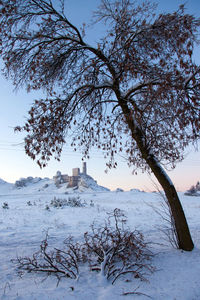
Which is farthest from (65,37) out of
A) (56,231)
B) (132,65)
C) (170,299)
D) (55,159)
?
(56,231)

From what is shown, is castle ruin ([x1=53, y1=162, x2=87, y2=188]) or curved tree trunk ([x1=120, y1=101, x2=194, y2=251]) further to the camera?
castle ruin ([x1=53, y1=162, x2=87, y2=188])

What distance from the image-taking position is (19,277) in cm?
344

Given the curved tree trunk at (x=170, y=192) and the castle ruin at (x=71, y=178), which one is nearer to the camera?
the curved tree trunk at (x=170, y=192)

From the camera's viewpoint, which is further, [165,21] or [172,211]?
[172,211]

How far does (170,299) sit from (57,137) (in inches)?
160

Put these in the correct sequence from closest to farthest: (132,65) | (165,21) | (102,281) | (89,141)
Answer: (102,281), (132,65), (165,21), (89,141)

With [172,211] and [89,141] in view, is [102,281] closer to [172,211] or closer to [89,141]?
[172,211]

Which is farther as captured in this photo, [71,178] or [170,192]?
[71,178]

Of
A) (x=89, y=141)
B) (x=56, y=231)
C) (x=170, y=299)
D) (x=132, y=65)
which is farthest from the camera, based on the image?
(x=56, y=231)

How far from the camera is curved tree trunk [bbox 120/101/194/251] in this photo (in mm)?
4926

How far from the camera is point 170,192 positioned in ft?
16.7

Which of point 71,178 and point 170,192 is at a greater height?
point 71,178

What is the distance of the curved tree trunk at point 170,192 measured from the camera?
4926mm

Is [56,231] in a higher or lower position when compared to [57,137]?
lower
